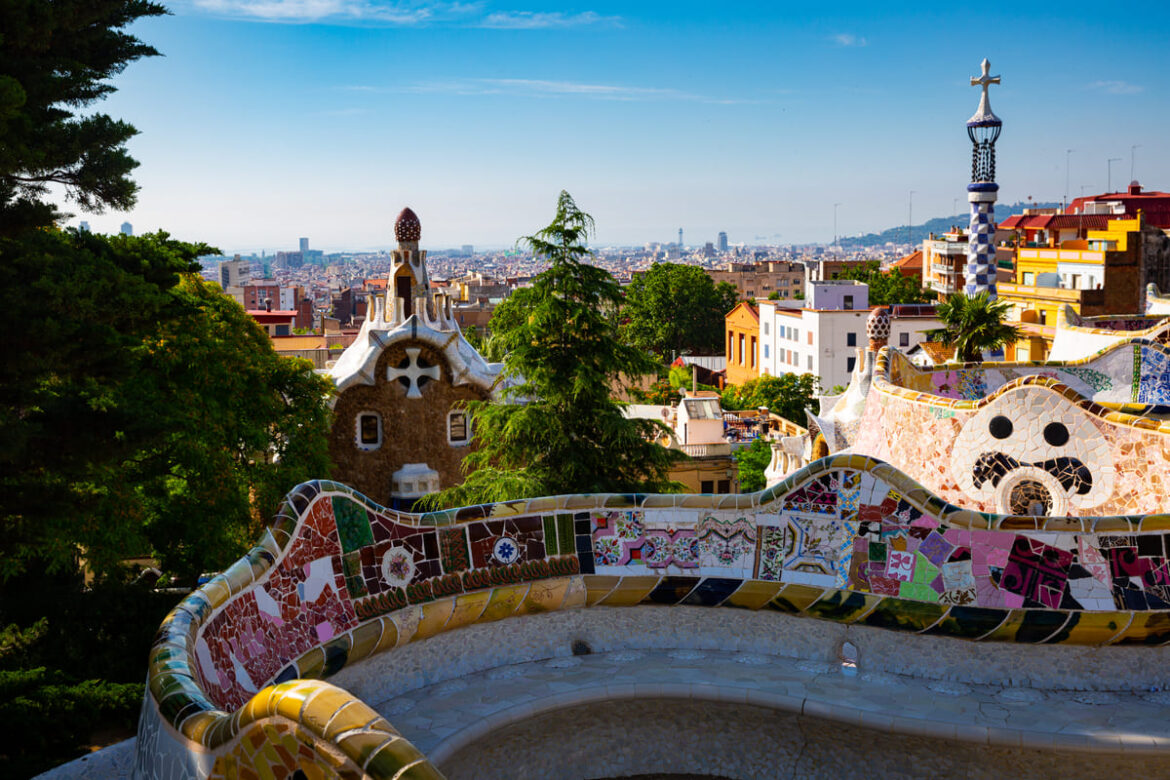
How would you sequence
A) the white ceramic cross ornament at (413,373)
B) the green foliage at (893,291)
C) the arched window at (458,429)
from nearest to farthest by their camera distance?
the white ceramic cross ornament at (413,373)
the arched window at (458,429)
the green foliage at (893,291)

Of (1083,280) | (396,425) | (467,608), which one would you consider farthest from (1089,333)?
(1083,280)

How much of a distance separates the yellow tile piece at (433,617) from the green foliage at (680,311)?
228 feet

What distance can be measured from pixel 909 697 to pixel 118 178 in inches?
326

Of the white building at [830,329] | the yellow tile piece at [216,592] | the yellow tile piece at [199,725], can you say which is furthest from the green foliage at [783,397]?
the yellow tile piece at [199,725]

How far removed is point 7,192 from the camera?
9.79 meters

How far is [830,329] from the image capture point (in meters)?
52.2

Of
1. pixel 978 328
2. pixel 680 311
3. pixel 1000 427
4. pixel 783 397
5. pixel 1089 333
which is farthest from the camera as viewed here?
pixel 680 311

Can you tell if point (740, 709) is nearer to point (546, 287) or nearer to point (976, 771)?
point (976, 771)

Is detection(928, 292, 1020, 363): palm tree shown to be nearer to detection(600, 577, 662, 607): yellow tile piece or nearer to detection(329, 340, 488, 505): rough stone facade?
detection(329, 340, 488, 505): rough stone facade

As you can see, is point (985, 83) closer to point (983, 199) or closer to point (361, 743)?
point (983, 199)

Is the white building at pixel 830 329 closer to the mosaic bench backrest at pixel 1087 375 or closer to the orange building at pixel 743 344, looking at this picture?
the orange building at pixel 743 344

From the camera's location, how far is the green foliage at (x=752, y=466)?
1210 inches

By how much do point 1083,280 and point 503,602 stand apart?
37.4 m

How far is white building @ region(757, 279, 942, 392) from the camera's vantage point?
50031 mm
